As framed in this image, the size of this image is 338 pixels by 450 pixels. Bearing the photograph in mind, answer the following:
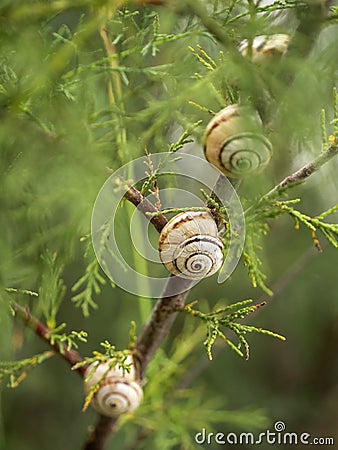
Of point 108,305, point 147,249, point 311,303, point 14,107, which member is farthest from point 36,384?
point 14,107

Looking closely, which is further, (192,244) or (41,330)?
(41,330)

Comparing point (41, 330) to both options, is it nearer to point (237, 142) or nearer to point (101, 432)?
point (101, 432)

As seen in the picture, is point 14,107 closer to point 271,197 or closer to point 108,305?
point 271,197

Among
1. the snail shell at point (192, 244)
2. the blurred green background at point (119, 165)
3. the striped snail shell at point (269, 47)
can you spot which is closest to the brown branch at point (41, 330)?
the blurred green background at point (119, 165)

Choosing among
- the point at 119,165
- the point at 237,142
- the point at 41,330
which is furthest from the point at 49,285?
the point at 237,142

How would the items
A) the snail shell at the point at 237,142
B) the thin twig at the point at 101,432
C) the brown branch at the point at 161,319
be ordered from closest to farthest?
the snail shell at the point at 237,142, the brown branch at the point at 161,319, the thin twig at the point at 101,432

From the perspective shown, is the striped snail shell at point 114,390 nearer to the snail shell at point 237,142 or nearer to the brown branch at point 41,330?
the brown branch at point 41,330
